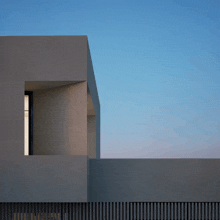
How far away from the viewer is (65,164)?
11.0 metres

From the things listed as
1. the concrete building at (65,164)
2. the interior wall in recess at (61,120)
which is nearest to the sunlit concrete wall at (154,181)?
the concrete building at (65,164)

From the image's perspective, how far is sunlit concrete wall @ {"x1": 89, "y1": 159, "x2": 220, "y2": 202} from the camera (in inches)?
537

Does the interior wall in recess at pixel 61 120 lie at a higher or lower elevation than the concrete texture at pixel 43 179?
higher

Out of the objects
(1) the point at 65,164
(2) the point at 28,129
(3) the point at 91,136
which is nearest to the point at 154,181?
(1) the point at 65,164

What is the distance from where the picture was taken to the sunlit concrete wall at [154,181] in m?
13.6

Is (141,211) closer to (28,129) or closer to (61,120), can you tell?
(61,120)

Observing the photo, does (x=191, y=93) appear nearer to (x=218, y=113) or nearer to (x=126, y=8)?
(x=218, y=113)

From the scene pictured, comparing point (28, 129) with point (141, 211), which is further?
point (141, 211)

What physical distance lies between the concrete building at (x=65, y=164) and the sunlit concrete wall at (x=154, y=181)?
0.04 m

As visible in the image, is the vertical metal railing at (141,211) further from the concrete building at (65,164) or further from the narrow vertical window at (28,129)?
the narrow vertical window at (28,129)

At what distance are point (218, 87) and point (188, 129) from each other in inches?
265

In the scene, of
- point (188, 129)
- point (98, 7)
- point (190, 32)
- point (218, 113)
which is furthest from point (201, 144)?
point (98, 7)

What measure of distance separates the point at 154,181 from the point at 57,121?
4410 millimetres

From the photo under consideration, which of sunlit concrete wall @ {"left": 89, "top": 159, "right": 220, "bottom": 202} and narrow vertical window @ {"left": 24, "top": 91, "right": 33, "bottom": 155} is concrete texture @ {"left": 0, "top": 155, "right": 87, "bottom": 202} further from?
sunlit concrete wall @ {"left": 89, "top": 159, "right": 220, "bottom": 202}
